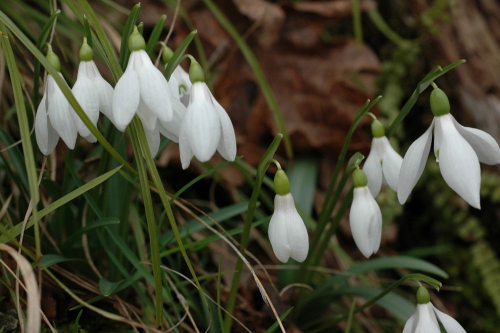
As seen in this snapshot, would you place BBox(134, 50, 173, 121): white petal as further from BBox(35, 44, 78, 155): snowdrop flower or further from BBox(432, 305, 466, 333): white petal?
BBox(432, 305, 466, 333): white petal

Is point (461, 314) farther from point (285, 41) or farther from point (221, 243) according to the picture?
point (285, 41)

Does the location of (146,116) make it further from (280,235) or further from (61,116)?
(280,235)

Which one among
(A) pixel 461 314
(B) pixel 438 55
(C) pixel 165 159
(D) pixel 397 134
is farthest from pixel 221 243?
(B) pixel 438 55

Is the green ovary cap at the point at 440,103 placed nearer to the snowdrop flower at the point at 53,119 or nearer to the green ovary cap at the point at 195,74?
the green ovary cap at the point at 195,74

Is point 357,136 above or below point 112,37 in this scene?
below

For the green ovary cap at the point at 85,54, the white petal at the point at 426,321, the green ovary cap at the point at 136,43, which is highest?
the green ovary cap at the point at 136,43

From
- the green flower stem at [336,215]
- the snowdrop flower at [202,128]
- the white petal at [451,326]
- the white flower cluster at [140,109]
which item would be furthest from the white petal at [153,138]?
the white petal at [451,326]
